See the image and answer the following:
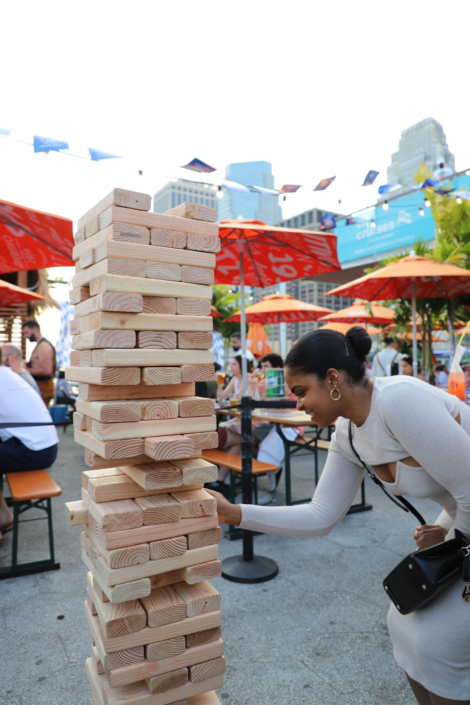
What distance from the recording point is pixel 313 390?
1702 millimetres

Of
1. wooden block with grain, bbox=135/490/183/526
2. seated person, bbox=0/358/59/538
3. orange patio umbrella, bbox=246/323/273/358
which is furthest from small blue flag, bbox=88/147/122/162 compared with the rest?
orange patio umbrella, bbox=246/323/273/358

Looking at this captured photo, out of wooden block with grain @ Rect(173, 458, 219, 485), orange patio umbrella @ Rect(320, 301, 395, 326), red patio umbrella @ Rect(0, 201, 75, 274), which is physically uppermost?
red patio umbrella @ Rect(0, 201, 75, 274)

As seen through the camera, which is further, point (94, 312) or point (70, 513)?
point (70, 513)

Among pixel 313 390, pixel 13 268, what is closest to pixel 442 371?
pixel 13 268

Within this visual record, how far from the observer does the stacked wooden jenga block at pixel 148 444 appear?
4.79 feet

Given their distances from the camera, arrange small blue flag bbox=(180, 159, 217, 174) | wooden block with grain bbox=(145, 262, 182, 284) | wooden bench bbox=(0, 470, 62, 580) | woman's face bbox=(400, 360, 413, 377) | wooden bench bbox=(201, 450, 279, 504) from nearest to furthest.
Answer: wooden block with grain bbox=(145, 262, 182, 284)
wooden bench bbox=(0, 470, 62, 580)
wooden bench bbox=(201, 450, 279, 504)
small blue flag bbox=(180, 159, 217, 174)
woman's face bbox=(400, 360, 413, 377)

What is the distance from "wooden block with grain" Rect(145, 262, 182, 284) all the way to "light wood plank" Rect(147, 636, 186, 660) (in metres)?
1.19

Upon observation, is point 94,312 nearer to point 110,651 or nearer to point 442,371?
point 110,651

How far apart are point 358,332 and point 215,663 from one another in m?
1.28

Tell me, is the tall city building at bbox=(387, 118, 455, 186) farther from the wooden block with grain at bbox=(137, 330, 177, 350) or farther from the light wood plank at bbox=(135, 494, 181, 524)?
the light wood plank at bbox=(135, 494, 181, 524)

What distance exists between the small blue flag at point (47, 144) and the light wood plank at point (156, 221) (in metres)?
3.92

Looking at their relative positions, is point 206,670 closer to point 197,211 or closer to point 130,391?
point 130,391

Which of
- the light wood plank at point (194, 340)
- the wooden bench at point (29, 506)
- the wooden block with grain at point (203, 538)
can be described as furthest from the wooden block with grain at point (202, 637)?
the wooden bench at point (29, 506)

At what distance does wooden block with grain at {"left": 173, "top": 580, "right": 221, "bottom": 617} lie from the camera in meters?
1.57
